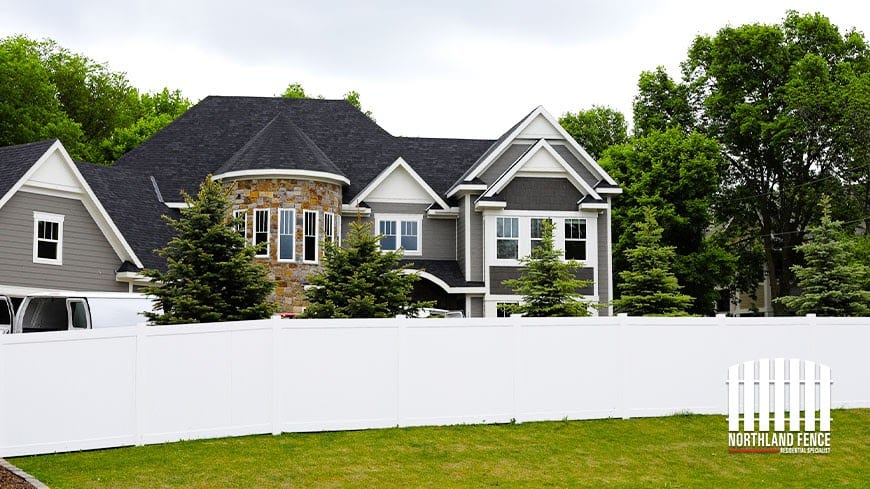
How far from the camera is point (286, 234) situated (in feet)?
107

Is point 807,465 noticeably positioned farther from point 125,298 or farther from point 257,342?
point 125,298

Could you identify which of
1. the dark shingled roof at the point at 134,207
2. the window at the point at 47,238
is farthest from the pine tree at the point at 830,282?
the window at the point at 47,238

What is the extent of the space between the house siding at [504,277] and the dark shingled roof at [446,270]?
0.46m

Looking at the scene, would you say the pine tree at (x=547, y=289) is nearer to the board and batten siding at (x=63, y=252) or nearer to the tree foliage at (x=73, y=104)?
the board and batten siding at (x=63, y=252)

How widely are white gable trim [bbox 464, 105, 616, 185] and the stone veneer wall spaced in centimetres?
523

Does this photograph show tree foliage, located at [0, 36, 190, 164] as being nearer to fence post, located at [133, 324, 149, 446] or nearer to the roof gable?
the roof gable

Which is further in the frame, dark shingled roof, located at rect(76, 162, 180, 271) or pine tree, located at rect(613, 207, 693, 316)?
dark shingled roof, located at rect(76, 162, 180, 271)

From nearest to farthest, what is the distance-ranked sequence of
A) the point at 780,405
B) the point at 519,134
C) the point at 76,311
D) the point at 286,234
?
1. the point at 780,405
2. the point at 76,311
3. the point at 286,234
4. the point at 519,134

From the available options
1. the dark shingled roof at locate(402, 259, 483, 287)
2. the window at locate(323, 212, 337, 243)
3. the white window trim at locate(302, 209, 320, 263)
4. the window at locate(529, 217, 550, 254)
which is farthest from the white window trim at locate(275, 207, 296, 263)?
the window at locate(529, 217, 550, 254)

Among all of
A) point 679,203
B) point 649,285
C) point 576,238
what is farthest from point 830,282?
point 679,203

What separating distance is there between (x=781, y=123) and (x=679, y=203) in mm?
7509

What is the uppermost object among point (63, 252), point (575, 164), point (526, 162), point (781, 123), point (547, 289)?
point (781, 123)

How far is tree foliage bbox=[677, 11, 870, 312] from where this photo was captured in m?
48.8

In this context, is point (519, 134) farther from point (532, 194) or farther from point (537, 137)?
point (532, 194)
